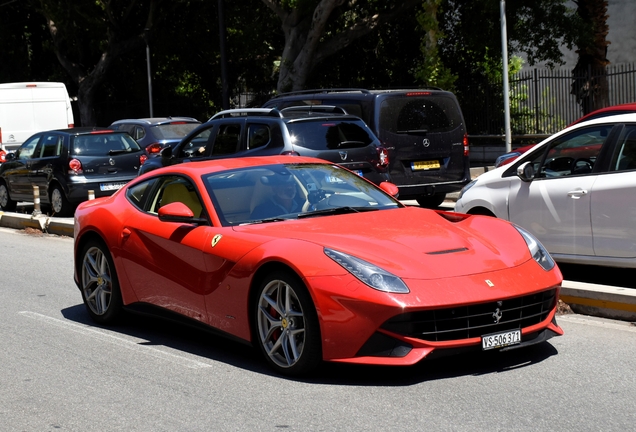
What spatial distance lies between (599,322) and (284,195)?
2739mm

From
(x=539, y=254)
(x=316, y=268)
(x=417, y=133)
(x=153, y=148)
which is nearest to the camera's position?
(x=316, y=268)

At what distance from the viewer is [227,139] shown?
14.4 meters

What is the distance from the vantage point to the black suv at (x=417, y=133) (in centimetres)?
1521

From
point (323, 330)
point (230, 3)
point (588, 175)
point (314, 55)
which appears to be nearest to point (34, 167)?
point (314, 55)

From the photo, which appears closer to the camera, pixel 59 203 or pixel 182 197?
pixel 182 197

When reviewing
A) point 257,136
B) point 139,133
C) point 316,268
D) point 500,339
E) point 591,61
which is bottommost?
point 500,339

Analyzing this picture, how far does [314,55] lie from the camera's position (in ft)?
95.7

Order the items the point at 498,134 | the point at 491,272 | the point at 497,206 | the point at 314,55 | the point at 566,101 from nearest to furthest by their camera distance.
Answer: the point at 491,272
the point at 497,206
the point at 566,101
the point at 498,134
the point at 314,55

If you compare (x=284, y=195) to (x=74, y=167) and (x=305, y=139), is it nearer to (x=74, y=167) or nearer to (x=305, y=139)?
(x=305, y=139)

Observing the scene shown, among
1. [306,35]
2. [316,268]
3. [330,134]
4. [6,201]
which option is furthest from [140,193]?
[306,35]

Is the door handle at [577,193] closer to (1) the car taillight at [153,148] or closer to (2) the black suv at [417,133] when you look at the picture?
(2) the black suv at [417,133]

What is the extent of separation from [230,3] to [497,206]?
30.7m

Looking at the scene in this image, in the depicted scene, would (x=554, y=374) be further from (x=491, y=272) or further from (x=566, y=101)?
(x=566, y=101)

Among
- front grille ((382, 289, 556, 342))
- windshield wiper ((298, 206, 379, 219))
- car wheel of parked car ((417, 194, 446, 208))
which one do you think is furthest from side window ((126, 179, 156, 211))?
car wheel of parked car ((417, 194, 446, 208))
